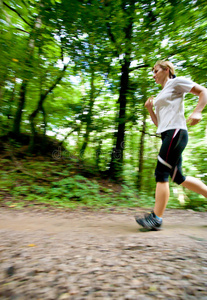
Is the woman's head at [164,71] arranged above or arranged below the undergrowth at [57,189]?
above

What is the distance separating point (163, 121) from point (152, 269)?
5.33 ft

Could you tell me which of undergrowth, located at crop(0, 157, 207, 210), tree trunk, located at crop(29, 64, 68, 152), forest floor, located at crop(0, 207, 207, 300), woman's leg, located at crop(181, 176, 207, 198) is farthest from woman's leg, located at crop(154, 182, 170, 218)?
tree trunk, located at crop(29, 64, 68, 152)

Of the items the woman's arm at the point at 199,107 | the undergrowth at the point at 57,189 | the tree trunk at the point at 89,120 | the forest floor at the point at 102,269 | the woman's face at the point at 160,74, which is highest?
the tree trunk at the point at 89,120

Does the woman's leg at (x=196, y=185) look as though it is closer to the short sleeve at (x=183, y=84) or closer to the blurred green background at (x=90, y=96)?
the short sleeve at (x=183, y=84)

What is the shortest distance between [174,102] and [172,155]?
61 centimetres

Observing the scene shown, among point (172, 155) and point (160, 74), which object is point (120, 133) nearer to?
point (160, 74)

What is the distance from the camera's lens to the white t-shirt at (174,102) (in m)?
2.12

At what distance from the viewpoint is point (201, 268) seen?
109 centimetres

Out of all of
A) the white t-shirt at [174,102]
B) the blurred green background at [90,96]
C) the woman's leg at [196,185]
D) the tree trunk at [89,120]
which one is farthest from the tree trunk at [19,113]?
the woman's leg at [196,185]

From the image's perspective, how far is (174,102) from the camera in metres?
2.18

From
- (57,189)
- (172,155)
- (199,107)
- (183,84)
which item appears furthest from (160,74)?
(57,189)

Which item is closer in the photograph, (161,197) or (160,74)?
(161,197)

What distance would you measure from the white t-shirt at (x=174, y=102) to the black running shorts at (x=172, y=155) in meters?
0.08

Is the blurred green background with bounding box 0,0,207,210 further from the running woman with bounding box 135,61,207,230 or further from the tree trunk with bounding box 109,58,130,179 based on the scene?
the running woman with bounding box 135,61,207,230
